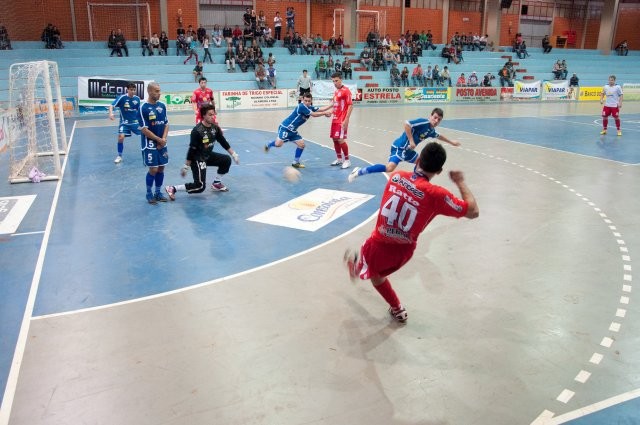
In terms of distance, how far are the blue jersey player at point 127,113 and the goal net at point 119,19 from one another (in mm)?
21903

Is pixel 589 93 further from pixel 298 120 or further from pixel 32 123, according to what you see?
pixel 32 123

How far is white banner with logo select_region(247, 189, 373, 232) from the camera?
8.45 meters

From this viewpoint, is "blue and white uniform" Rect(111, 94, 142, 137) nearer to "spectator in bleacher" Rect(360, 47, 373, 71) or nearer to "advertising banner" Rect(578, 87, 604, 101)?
"spectator in bleacher" Rect(360, 47, 373, 71)

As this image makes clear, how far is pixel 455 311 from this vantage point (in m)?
5.53

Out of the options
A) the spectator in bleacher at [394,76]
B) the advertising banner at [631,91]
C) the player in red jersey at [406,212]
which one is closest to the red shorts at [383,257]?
the player in red jersey at [406,212]

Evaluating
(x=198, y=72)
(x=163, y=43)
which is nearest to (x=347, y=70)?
(x=198, y=72)

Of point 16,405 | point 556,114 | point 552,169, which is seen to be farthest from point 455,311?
point 556,114

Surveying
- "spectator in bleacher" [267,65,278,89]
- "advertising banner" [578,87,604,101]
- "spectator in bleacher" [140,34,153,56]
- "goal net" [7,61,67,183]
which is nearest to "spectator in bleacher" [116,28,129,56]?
"spectator in bleacher" [140,34,153,56]

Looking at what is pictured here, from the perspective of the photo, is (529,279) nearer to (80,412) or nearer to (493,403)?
(493,403)

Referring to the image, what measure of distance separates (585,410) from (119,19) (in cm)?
3547

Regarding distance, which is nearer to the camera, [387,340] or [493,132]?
[387,340]

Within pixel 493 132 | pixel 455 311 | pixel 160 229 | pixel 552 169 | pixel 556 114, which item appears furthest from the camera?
pixel 556 114

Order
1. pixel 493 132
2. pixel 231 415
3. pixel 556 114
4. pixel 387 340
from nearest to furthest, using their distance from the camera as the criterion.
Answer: pixel 231 415 < pixel 387 340 < pixel 493 132 < pixel 556 114

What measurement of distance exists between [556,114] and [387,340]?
81.8 ft
